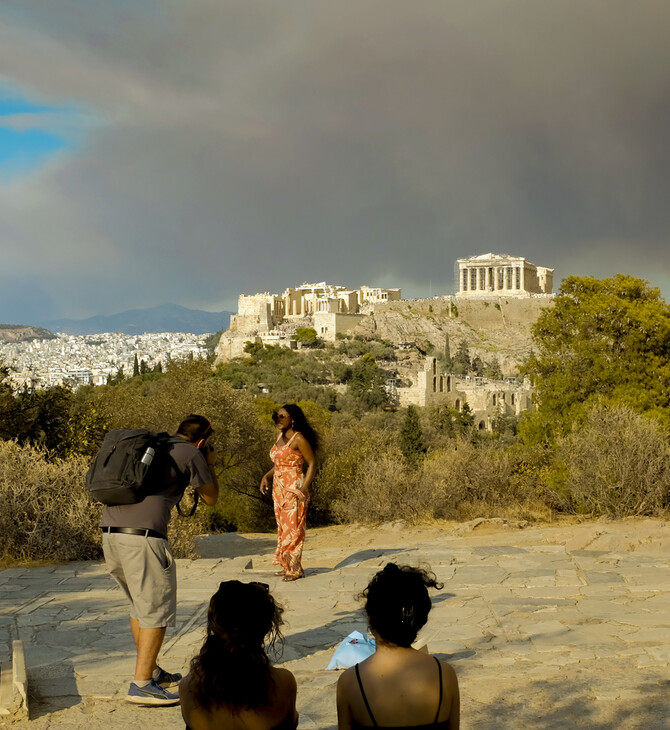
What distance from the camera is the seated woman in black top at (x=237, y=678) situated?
2553 millimetres

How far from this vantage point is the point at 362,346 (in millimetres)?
74000

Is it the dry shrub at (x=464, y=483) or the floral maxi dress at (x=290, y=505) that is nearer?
the floral maxi dress at (x=290, y=505)

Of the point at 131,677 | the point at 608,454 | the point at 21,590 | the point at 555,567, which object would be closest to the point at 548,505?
the point at 608,454

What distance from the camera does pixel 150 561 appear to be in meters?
3.92

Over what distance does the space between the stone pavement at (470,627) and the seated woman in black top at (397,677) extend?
1.18 metres

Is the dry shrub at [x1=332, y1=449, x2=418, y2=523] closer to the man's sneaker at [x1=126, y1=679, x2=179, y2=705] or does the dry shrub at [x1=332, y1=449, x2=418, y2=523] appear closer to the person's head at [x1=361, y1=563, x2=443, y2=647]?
the man's sneaker at [x1=126, y1=679, x2=179, y2=705]

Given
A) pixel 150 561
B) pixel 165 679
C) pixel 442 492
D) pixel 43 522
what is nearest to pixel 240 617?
pixel 150 561

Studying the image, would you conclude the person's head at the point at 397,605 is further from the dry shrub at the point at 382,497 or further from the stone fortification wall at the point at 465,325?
the stone fortification wall at the point at 465,325

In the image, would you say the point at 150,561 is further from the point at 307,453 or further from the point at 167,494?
the point at 307,453

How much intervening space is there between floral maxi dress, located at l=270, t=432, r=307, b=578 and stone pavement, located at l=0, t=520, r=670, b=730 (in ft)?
0.78

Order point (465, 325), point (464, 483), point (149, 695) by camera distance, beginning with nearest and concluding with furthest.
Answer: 1. point (149, 695)
2. point (464, 483)
3. point (465, 325)

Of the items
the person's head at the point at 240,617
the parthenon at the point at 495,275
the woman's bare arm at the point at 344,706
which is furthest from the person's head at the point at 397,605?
the parthenon at the point at 495,275

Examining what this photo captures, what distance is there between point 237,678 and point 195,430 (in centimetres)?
189

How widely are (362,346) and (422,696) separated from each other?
71.6 metres
